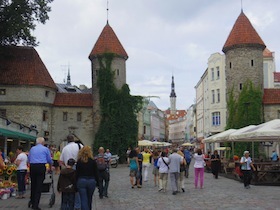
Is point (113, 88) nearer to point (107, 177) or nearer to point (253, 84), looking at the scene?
point (253, 84)

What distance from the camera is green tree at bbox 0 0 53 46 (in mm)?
37438

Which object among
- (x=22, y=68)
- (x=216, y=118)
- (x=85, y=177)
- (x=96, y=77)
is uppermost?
(x=22, y=68)

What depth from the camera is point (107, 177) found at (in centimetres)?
1483

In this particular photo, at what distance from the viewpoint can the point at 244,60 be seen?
4250 centimetres

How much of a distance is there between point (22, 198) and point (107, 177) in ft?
9.61

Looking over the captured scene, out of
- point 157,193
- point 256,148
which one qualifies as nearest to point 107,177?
point 157,193

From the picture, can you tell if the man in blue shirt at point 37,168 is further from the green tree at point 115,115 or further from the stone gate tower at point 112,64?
the stone gate tower at point 112,64

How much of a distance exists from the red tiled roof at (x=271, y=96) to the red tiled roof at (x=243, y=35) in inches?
184

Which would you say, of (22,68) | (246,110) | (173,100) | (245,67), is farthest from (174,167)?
(173,100)

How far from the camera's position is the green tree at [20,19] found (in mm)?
37438

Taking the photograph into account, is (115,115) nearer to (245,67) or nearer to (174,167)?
(245,67)

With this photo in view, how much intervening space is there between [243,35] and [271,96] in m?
6.81

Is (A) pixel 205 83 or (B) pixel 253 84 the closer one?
(B) pixel 253 84

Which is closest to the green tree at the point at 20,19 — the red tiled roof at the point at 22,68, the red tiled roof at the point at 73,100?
the red tiled roof at the point at 22,68
